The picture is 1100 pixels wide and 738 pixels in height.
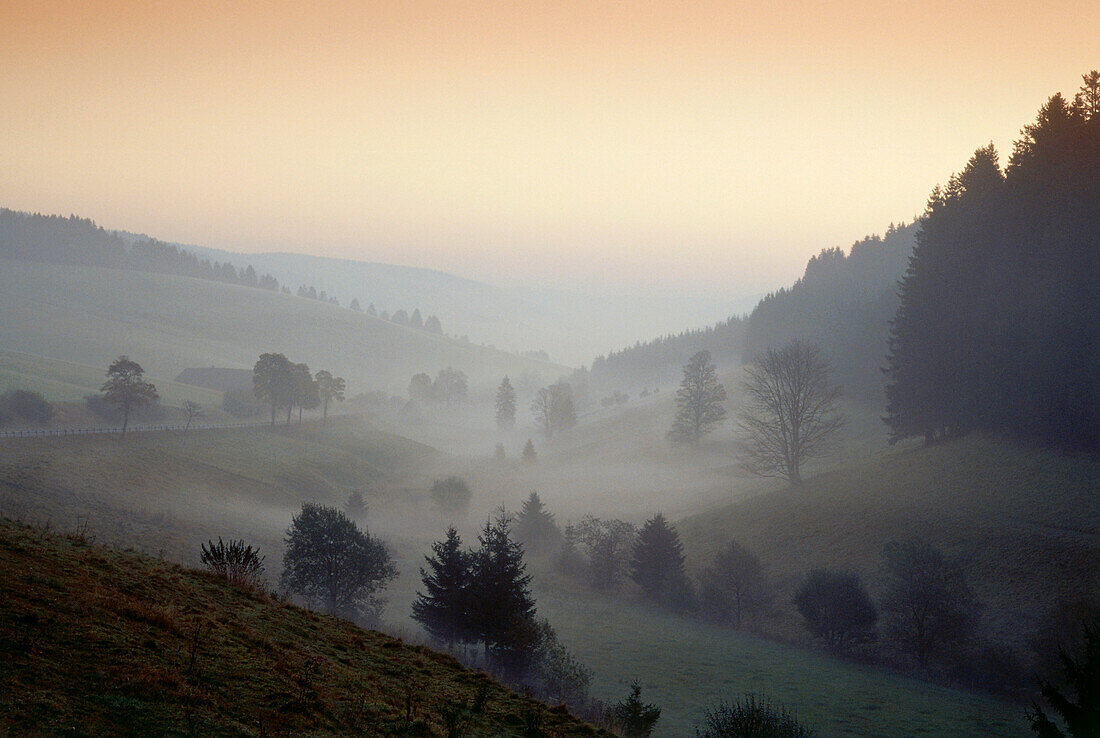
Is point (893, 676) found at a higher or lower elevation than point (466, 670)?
lower

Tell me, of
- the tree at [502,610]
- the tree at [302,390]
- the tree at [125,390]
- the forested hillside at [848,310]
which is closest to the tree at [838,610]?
the tree at [502,610]

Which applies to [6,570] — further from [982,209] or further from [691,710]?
[982,209]

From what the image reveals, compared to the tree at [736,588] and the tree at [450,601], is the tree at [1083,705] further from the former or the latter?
the tree at [736,588]

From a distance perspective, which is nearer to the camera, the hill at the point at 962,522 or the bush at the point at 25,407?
the hill at the point at 962,522

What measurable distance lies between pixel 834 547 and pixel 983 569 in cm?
1035

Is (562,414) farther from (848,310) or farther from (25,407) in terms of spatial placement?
(25,407)

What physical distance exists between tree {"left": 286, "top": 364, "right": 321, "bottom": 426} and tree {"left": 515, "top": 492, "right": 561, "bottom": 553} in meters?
57.2

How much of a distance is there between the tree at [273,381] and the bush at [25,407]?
1144 inches

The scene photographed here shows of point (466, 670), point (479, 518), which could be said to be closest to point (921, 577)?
point (466, 670)

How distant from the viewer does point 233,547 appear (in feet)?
70.1

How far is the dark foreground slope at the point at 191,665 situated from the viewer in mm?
10195

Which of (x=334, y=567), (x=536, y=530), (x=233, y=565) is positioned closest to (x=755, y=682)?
(x=233, y=565)

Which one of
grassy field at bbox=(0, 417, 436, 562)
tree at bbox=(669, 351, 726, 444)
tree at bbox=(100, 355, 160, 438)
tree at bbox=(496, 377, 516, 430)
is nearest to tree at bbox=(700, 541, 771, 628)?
grassy field at bbox=(0, 417, 436, 562)

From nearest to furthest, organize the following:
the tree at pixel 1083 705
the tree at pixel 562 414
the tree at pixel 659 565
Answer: the tree at pixel 1083 705
the tree at pixel 659 565
the tree at pixel 562 414
